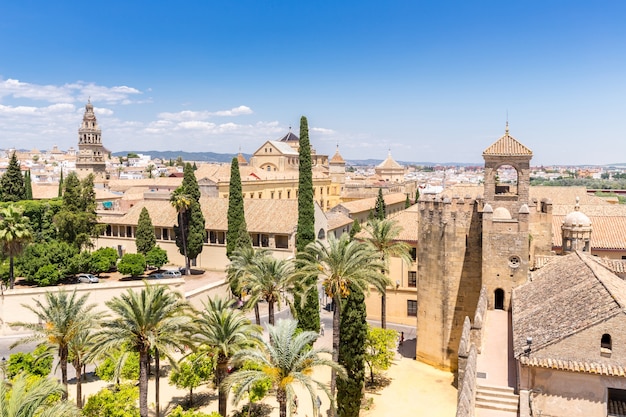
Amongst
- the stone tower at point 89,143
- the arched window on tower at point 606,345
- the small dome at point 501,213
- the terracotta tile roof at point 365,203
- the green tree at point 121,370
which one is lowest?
the green tree at point 121,370

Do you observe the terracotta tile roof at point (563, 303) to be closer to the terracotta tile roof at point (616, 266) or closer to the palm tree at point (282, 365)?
the terracotta tile roof at point (616, 266)

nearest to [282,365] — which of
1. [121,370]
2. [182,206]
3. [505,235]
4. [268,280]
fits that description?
[268,280]

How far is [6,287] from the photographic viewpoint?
125 feet

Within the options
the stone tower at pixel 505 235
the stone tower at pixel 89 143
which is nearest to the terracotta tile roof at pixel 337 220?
the stone tower at pixel 505 235

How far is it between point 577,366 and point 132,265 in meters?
34.7

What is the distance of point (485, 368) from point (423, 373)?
828 centimetres

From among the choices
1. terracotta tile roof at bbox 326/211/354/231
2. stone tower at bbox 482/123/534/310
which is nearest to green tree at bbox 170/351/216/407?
stone tower at bbox 482/123/534/310

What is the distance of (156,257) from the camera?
45.0 m

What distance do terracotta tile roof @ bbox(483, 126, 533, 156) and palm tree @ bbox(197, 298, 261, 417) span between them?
1514 centimetres

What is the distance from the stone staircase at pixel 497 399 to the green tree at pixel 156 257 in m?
33.5

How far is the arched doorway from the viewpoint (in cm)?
2462

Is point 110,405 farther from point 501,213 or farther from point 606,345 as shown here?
point 501,213

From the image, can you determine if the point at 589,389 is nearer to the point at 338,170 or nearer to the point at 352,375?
the point at 352,375

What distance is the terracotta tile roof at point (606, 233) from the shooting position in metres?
33.4
